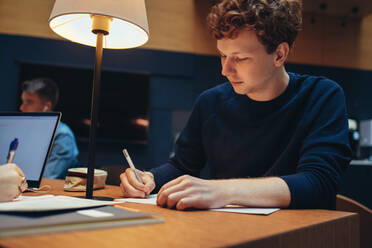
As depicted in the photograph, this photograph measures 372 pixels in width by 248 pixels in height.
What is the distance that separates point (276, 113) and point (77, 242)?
882 mm

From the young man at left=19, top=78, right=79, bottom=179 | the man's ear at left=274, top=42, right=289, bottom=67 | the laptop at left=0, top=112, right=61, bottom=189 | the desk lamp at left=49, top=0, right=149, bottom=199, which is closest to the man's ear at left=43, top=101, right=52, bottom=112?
the young man at left=19, top=78, right=79, bottom=179

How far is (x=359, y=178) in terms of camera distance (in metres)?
3.16

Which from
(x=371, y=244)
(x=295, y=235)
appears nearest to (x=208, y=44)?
(x=371, y=244)

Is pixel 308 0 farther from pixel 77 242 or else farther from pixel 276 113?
pixel 77 242

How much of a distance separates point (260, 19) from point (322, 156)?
0.48 m

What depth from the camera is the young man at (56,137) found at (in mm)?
2131

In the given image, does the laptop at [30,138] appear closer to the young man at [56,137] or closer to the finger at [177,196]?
the finger at [177,196]

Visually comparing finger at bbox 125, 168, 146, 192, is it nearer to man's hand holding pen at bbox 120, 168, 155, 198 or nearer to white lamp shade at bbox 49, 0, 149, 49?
man's hand holding pen at bbox 120, 168, 155, 198

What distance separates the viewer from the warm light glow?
3.31 ft

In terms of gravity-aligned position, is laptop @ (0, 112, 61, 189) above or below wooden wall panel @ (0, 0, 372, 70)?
below

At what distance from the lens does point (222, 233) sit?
479 mm

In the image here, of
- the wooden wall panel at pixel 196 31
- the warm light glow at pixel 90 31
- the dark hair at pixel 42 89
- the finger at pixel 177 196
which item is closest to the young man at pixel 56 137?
the dark hair at pixel 42 89

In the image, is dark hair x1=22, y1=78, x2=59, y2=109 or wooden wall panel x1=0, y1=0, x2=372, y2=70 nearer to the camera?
dark hair x1=22, y1=78, x2=59, y2=109

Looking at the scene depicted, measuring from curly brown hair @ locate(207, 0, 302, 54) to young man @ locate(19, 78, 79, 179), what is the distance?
1.52m
